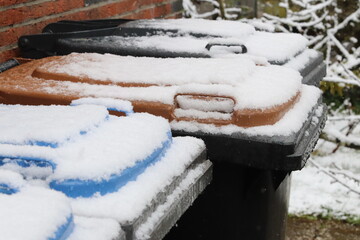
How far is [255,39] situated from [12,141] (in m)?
1.50

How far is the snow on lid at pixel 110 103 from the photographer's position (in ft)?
5.55

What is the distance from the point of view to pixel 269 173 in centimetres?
192

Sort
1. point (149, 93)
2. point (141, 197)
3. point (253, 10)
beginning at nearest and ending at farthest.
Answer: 1. point (141, 197)
2. point (149, 93)
3. point (253, 10)

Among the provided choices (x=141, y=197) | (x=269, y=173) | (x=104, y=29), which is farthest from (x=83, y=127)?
(x=104, y=29)

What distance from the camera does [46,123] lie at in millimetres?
1433

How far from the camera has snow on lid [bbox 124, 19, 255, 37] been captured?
2550mm

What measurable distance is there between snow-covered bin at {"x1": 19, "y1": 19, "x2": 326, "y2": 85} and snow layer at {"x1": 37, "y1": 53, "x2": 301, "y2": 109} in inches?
5.3

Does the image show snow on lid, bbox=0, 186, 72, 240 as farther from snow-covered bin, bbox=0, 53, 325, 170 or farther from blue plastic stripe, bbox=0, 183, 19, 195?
snow-covered bin, bbox=0, 53, 325, 170

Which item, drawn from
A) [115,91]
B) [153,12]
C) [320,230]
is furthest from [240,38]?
[320,230]

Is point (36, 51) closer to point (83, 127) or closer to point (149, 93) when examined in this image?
point (149, 93)

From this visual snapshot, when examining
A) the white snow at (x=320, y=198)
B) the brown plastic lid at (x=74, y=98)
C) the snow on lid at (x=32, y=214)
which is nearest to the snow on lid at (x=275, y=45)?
the brown plastic lid at (x=74, y=98)

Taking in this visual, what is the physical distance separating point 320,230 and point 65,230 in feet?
9.84

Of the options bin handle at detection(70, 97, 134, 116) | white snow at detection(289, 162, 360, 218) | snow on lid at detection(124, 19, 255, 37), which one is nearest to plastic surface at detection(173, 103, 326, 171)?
bin handle at detection(70, 97, 134, 116)

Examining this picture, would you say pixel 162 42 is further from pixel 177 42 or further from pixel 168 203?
pixel 168 203
